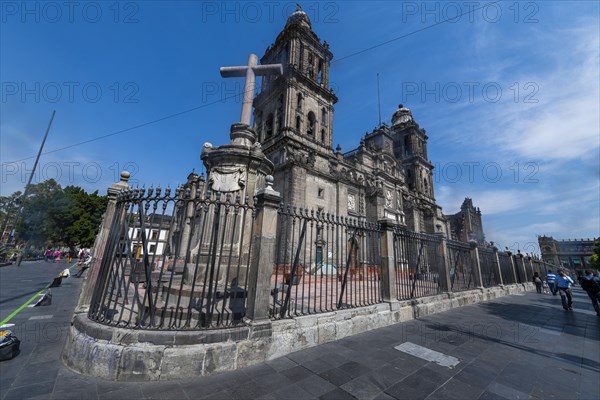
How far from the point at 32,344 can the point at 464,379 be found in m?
7.53

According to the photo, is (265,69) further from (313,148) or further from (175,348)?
(313,148)

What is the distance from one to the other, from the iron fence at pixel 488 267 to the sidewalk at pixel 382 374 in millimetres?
6907

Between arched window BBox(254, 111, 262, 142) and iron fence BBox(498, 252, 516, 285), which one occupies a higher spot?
arched window BBox(254, 111, 262, 142)

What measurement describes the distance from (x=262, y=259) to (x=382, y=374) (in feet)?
7.98

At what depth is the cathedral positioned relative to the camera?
2450 cm

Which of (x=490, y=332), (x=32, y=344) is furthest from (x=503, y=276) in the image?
(x=32, y=344)

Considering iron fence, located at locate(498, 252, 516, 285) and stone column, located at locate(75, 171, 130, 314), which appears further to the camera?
iron fence, located at locate(498, 252, 516, 285)

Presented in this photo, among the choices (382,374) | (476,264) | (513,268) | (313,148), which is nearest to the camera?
(382,374)

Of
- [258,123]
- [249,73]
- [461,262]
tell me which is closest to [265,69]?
[249,73]

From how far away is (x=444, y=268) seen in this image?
845 cm

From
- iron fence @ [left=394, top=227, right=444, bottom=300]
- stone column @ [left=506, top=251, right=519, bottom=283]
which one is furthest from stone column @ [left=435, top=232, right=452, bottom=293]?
stone column @ [left=506, top=251, right=519, bottom=283]

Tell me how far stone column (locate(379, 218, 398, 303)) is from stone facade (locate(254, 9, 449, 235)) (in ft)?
51.7

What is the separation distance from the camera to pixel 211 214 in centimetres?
568

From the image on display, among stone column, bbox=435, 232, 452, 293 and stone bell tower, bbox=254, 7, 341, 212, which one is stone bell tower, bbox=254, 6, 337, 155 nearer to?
stone bell tower, bbox=254, 7, 341, 212
